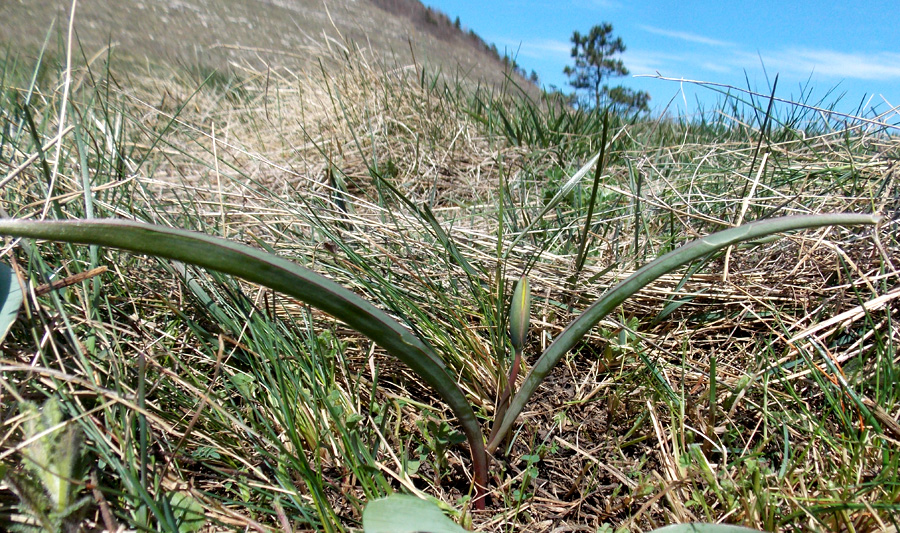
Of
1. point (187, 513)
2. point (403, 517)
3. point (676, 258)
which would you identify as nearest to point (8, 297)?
point (187, 513)

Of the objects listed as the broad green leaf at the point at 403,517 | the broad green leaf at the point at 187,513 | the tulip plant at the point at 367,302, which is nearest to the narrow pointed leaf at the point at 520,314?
the tulip plant at the point at 367,302

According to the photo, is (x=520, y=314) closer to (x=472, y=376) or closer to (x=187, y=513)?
(x=472, y=376)

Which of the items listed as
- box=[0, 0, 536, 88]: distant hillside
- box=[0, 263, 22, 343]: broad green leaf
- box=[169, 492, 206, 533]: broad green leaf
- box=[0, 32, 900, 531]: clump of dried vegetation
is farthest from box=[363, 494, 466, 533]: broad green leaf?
box=[0, 0, 536, 88]: distant hillside

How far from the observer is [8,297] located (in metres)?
0.80

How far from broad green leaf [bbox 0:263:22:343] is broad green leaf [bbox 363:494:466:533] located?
0.59m

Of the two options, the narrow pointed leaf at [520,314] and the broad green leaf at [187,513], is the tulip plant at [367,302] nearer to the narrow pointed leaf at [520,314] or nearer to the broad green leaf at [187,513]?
the narrow pointed leaf at [520,314]

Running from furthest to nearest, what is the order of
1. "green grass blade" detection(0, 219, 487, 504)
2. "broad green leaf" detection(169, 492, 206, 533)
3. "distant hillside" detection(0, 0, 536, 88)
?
"distant hillside" detection(0, 0, 536, 88) < "broad green leaf" detection(169, 492, 206, 533) < "green grass blade" detection(0, 219, 487, 504)

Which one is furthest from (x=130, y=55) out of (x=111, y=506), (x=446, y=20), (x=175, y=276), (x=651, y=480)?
(x=446, y=20)

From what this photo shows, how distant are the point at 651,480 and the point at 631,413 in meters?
0.15

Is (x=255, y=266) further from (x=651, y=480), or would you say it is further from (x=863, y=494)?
(x=863, y=494)

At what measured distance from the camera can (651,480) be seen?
0.82 metres

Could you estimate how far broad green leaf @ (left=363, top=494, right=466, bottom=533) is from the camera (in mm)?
532

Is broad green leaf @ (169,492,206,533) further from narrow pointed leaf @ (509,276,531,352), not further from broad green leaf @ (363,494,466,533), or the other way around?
narrow pointed leaf @ (509,276,531,352)

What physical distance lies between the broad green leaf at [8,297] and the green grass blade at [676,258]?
74 centimetres
